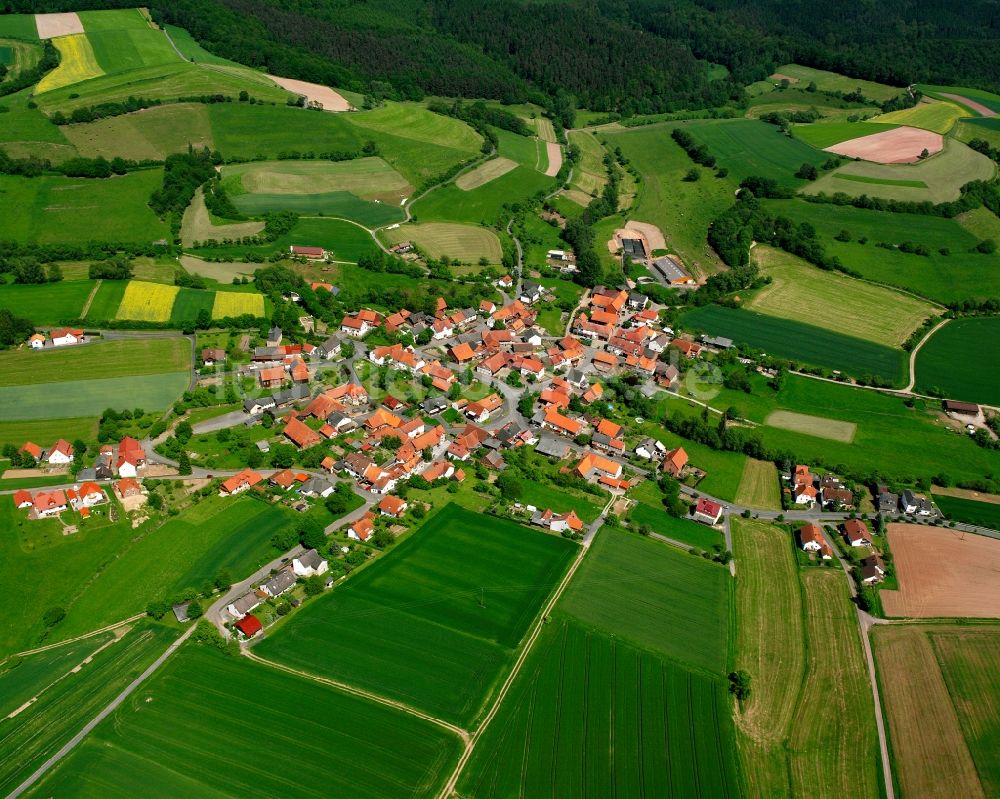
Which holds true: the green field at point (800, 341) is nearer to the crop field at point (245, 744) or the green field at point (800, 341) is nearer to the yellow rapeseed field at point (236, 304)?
the yellow rapeseed field at point (236, 304)

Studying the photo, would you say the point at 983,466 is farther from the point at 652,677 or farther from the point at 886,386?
the point at 652,677

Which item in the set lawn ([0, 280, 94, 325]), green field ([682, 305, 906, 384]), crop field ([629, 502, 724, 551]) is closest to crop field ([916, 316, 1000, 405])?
green field ([682, 305, 906, 384])

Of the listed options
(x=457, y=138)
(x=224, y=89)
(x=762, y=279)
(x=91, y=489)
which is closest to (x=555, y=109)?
(x=457, y=138)

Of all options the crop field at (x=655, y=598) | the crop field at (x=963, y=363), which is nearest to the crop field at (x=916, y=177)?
the crop field at (x=963, y=363)

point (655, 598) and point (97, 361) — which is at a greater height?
point (97, 361)

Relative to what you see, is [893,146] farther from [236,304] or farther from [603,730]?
[603,730]

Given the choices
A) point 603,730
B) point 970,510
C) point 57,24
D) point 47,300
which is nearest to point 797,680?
point 603,730
